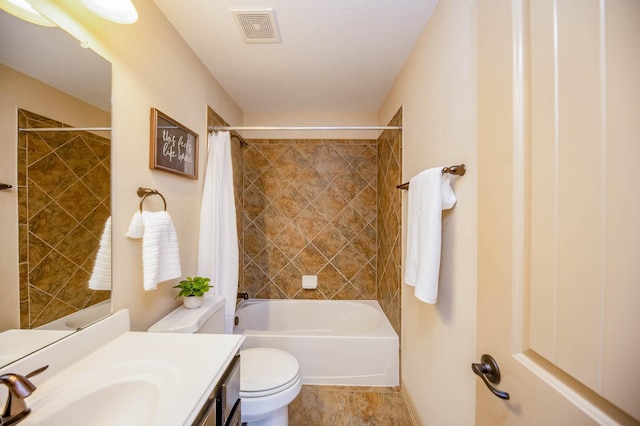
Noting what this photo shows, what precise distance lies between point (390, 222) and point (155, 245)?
5.62 ft

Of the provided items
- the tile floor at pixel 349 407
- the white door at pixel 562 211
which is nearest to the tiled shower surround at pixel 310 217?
the tile floor at pixel 349 407

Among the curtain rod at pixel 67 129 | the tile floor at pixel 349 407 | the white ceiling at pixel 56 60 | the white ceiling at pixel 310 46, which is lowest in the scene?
the tile floor at pixel 349 407

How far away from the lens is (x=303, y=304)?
8.20 ft

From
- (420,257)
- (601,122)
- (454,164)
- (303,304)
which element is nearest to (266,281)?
(303,304)

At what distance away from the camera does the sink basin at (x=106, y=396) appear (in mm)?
611

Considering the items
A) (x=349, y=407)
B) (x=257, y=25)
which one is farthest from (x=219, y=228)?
(x=349, y=407)

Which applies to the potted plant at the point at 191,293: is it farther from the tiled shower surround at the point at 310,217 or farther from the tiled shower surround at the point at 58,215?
the tiled shower surround at the point at 310,217

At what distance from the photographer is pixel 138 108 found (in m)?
1.07

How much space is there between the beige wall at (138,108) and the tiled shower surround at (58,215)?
77 millimetres

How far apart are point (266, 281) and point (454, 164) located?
85.4 inches

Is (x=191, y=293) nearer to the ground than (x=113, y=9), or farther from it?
nearer to the ground

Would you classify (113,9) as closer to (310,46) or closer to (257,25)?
(257,25)

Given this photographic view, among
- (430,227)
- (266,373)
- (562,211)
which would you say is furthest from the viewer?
(266,373)

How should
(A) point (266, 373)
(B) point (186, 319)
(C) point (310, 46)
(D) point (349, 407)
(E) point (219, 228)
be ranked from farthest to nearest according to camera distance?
(E) point (219, 228) < (D) point (349, 407) < (C) point (310, 46) < (A) point (266, 373) < (B) point (186, 319)
